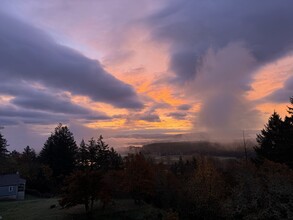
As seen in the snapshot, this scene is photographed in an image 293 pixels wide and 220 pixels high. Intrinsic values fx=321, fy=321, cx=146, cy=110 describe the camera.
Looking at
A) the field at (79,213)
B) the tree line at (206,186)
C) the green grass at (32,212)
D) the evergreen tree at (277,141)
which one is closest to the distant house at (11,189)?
the tree line at (206,186)

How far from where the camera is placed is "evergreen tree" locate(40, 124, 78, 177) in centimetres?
8838

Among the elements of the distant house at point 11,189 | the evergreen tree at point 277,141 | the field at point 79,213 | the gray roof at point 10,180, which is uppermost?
the evergreen tree at point 277,141

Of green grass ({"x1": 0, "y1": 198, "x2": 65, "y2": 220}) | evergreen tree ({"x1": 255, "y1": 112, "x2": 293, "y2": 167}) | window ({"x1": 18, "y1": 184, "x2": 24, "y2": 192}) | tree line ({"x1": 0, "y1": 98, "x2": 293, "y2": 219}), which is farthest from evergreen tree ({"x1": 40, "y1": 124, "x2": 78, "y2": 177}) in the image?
evergreen tree ({"x1": 255, "y1": 112, "x2": 293, "y2": 167})

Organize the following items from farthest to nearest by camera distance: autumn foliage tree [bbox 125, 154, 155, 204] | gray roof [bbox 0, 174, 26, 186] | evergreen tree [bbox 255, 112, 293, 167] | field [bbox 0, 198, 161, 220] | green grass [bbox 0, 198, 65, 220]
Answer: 1. gray roof [bbox 0, 174, 26, 186]
2. evergreen tree [bbox 255, 112, 293, 167]
3. autumn foliage tree [bbox 125, 154, 155, 204]
4. field [bbox 0, 198, 161, 220]
5. green grass [bbox 0, 198, 65, 220]

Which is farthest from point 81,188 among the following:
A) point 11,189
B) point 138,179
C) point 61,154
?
point 61,154

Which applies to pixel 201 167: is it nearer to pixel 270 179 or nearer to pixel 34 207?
pixel 270 179

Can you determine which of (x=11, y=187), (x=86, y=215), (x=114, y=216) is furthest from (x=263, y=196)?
(x=11, y=187)

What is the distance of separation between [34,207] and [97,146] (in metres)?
45.8

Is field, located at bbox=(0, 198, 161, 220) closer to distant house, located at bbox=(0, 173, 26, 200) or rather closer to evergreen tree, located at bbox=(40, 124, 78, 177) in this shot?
distant house, located at bbox=(0, 173, 26, 200)

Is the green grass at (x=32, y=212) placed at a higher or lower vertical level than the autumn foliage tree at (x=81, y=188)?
lower

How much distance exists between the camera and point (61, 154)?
293 ft

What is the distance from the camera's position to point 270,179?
38.4m

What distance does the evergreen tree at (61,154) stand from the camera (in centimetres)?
8838

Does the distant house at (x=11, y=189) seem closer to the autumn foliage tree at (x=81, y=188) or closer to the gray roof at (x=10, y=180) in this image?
the gray roof at (x=10, y=180)
